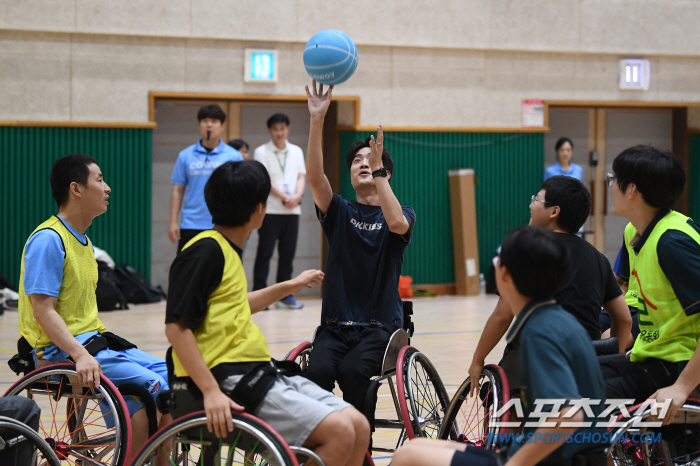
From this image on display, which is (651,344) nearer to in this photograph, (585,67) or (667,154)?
(667,154)

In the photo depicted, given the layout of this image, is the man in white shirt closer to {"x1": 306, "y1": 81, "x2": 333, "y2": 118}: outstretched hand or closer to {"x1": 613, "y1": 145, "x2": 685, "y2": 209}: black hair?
{"x1": 306, "y1": 81, "x2": 333, "y2": 118}: outstretched hand

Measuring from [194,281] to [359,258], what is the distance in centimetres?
122

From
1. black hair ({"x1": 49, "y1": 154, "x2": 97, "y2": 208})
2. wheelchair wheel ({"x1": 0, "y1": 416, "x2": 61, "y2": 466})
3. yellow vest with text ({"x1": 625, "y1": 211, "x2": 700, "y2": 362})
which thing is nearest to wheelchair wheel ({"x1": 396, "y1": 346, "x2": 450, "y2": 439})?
yellow vest with text ({"x1": 625, "y1": 211, "x2": 700, "y2": 362})

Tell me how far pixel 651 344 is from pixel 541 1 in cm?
755

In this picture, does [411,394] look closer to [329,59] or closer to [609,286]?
[609,286]

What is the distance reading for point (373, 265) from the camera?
3332 millimetres

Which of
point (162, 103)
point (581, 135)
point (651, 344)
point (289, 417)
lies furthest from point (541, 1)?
point (289, 417)

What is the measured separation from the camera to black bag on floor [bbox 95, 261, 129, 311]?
7.61m

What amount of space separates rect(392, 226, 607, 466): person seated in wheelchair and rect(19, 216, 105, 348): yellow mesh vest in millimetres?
1401

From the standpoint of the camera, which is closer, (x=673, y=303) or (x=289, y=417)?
(x=289, y=417)

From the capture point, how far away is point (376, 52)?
29.6 ft

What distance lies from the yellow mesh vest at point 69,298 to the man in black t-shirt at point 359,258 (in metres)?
0.84

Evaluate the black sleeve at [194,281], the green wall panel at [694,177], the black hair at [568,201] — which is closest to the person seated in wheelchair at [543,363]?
the black sleeve at [194,281]

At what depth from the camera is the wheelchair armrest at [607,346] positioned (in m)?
2.99
